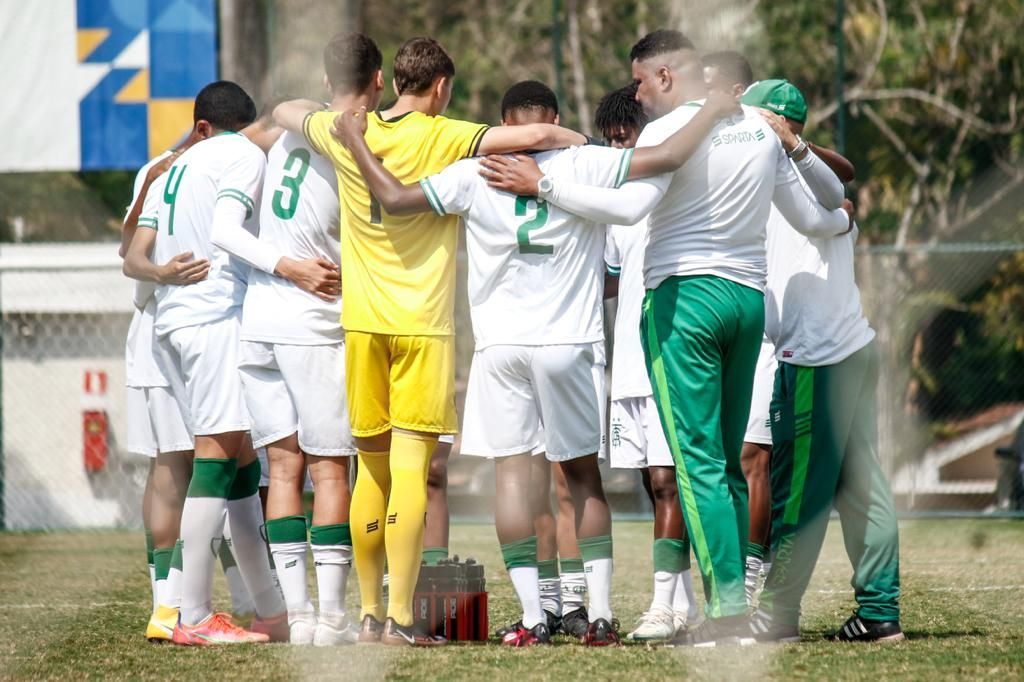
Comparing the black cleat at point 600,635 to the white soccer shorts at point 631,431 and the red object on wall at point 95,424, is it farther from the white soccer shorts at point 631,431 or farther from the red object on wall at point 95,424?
the red object on wall at point 95,424

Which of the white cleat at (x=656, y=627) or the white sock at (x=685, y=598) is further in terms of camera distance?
→ the white sock at (x=685, y=598)

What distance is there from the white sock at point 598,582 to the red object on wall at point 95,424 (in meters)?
7.74

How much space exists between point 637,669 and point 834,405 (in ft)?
4.24

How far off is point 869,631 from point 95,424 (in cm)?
859

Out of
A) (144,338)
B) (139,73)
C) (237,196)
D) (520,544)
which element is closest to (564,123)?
(139,73)

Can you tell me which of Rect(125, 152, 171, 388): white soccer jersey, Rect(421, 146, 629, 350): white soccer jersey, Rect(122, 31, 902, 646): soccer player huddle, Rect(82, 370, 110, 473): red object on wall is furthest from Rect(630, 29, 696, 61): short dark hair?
Rect(82, 370, 110, 473): red object on wall

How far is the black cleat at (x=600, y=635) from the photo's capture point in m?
5.16

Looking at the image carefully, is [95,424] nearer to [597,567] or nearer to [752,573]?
[752,573]

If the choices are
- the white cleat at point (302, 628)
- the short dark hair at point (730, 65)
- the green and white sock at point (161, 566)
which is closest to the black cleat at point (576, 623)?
the white cleat at point (302, 628)

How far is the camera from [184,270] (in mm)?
5652

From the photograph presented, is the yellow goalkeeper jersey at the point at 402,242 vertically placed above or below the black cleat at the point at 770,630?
above

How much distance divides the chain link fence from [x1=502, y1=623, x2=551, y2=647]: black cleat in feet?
22.9

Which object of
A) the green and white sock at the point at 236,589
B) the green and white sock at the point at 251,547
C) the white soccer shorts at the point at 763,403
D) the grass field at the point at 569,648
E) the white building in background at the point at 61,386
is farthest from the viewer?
the white building in background at the point at 61,386

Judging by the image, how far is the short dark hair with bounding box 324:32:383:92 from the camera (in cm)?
535
